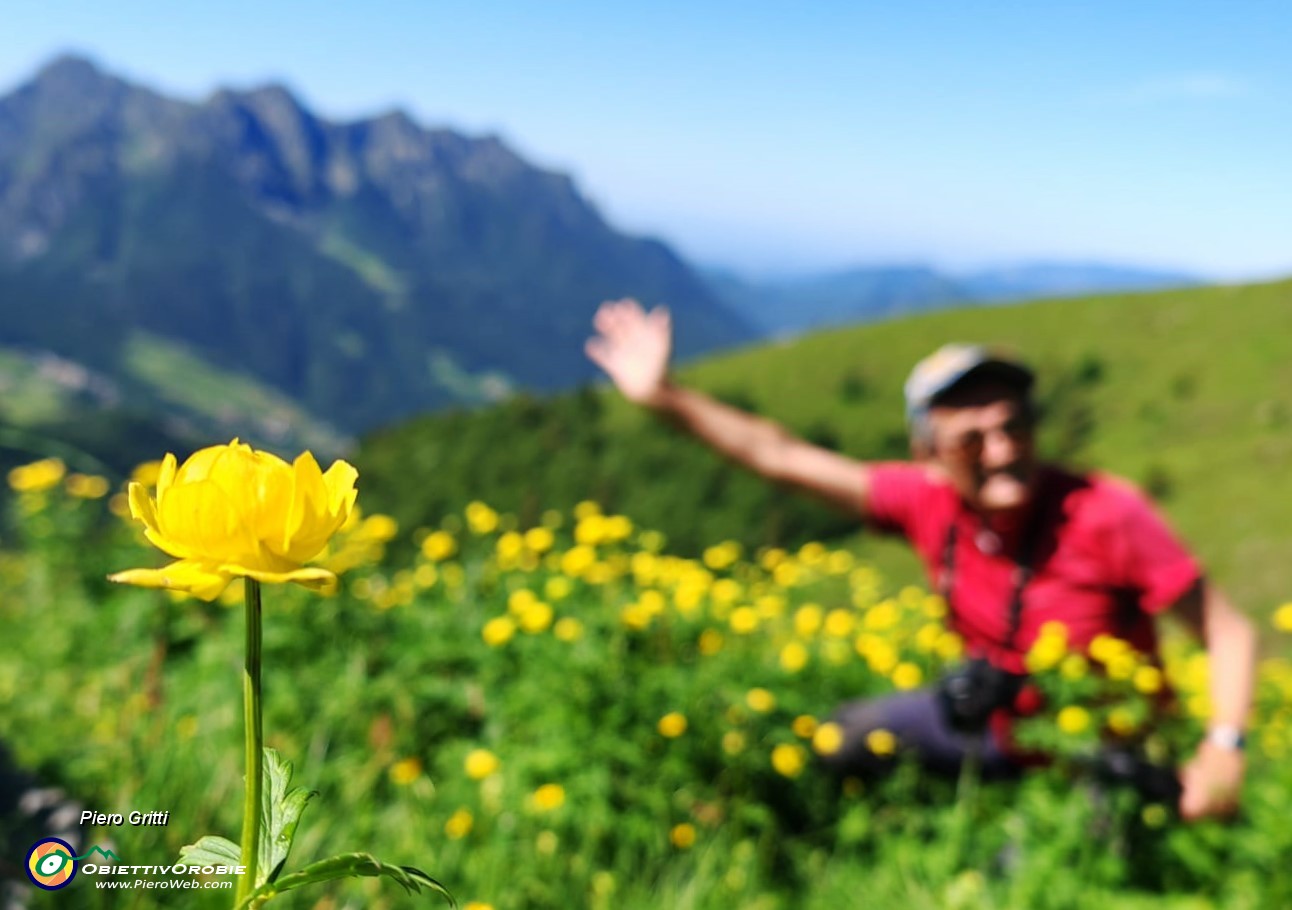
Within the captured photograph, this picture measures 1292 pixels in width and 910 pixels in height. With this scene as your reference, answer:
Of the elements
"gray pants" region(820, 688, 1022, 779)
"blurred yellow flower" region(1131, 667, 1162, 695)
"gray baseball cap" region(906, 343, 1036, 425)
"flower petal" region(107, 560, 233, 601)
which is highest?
"flower petal" region(107, 560, 233, 601)

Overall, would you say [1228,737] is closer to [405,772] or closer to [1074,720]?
[1074,720]

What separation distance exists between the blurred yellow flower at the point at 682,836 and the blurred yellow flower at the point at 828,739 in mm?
505

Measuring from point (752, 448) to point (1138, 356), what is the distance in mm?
87063

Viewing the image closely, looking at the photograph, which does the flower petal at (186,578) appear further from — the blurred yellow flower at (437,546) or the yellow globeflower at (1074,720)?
the blurred yellow flower at (437,546)

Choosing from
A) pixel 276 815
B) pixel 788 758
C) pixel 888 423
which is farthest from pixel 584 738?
pixel 888 423

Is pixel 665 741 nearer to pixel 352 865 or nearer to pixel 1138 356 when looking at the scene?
pixel 352 865

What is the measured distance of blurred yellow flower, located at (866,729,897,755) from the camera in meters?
2.91

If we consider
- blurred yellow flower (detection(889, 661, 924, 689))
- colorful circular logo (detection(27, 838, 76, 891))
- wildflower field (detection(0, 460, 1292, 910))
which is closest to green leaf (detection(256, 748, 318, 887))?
colorful circular logo (detection(27, 838, 76, 891))

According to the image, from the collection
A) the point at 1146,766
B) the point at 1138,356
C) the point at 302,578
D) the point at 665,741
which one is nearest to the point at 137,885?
the point at 302,578

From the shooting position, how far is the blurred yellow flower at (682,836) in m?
2.60

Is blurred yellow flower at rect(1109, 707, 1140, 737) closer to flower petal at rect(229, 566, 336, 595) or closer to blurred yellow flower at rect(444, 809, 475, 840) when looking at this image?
blurred yellow flower at rect(444, 809, 475, 840)

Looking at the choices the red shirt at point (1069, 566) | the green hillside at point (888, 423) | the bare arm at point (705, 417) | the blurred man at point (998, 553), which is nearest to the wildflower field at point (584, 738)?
the blurred man at point (998, 553)

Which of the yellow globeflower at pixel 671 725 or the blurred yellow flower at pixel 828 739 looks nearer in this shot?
the yellow globeflower at pixel 671 725

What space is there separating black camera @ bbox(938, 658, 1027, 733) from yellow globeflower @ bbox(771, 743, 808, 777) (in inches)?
19.2
